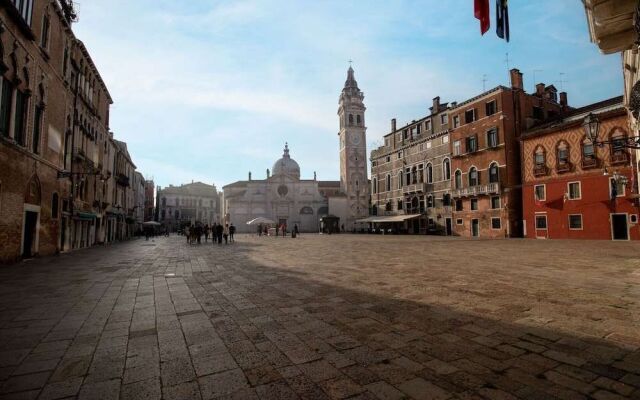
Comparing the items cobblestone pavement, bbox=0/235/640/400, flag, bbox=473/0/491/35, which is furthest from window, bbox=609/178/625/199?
flag, bbox=473/0/491/35

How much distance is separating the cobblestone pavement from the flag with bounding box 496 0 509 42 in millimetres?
4236

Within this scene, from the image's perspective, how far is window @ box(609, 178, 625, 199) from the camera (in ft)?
75.9

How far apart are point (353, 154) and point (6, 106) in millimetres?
53940

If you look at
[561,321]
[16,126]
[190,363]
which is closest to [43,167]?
[16,126]

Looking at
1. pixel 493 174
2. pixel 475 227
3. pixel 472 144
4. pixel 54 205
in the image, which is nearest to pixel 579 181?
pixel 493 174

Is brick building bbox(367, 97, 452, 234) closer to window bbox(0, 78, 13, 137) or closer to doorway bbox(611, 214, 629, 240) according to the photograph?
doorway bbox(611, 214, 629, 240)

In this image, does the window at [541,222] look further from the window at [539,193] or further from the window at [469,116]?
the window at [469,116]

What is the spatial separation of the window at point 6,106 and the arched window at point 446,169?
118 ft

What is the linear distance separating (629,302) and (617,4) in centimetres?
493

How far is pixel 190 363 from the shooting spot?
11.4 feet

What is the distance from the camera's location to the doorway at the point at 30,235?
1388 cm

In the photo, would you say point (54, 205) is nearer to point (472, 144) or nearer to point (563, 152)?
point (563, 152)

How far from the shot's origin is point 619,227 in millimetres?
23500

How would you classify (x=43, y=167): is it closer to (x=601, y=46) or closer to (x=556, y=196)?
(x=601, y=46)
